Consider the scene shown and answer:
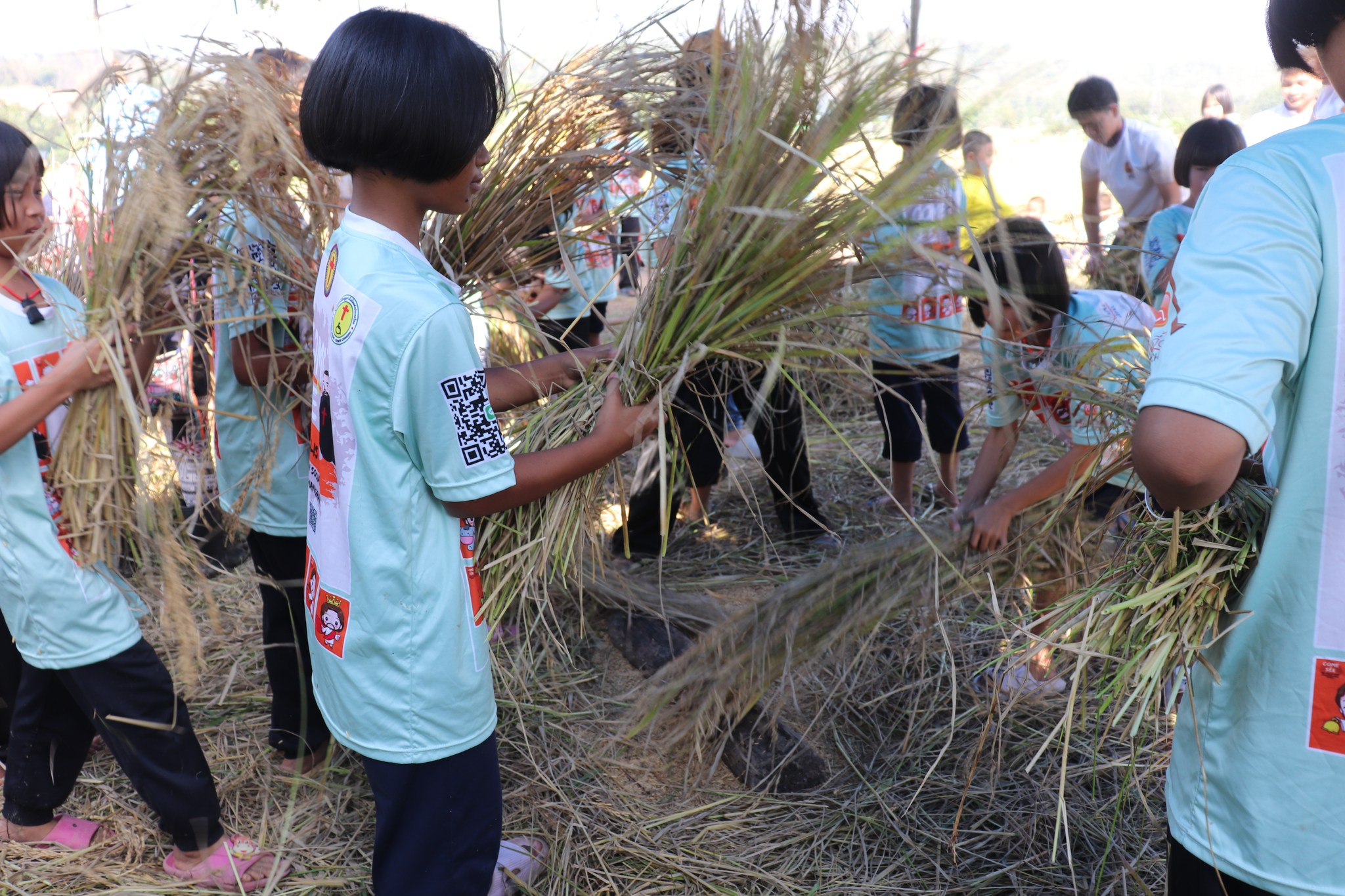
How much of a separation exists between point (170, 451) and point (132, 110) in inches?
26.4

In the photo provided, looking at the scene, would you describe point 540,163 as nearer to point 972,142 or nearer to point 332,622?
point 972,142

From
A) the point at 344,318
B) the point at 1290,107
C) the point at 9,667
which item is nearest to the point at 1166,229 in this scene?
the point at 1290,107

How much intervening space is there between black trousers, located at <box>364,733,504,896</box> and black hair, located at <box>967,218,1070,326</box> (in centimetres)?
105

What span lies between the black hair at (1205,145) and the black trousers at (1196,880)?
2.89 meters

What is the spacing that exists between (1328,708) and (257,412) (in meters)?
1.98

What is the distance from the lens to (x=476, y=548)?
1.52m

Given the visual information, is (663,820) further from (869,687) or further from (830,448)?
(830,448)

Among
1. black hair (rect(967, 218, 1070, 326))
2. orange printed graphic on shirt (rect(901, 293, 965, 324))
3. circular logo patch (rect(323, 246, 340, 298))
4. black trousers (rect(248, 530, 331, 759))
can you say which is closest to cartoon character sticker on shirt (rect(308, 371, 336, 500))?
circular logo patch (rect(323, 246, 340, 298))

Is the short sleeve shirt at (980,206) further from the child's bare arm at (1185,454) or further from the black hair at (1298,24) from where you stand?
the child's bare arm at (1185,454)

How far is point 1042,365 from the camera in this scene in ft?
5.00

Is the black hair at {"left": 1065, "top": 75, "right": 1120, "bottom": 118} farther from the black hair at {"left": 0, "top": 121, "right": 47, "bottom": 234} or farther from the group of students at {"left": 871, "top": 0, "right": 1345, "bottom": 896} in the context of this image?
the black hair at {"left": 0, "top": 121, "right": 47, "bottom": 234}

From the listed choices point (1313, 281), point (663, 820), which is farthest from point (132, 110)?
point (1313, 281)

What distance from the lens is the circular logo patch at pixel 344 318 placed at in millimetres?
1265

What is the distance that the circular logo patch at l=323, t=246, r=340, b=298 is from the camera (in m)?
1.34
